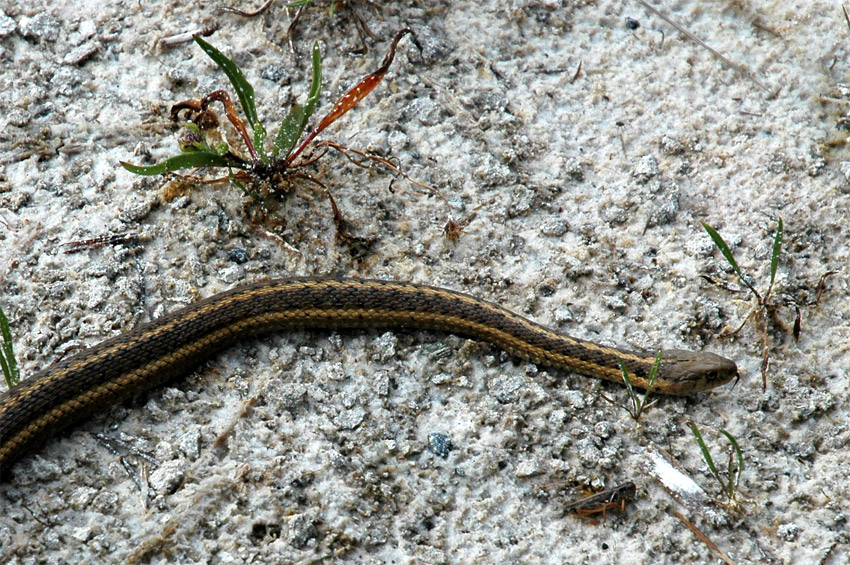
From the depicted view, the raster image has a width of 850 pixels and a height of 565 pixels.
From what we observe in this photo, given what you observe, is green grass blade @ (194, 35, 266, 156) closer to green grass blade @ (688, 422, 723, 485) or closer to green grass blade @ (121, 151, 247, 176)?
green grass blade @ (121, 151, 247, 176)

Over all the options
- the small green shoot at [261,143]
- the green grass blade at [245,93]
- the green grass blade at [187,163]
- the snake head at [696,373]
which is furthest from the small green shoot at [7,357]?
the snake head at [696,373]

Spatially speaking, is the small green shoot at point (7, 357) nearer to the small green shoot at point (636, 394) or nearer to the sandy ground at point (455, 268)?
the sandy ground at point (455, 268)

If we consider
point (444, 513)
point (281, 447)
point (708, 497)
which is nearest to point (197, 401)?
point (281, 447)

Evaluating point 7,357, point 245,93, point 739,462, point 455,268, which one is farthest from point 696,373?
point 7,357

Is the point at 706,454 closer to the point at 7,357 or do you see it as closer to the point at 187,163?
the point at 187,163

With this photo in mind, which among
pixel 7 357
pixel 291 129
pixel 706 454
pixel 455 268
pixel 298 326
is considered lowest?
pixel 706 454

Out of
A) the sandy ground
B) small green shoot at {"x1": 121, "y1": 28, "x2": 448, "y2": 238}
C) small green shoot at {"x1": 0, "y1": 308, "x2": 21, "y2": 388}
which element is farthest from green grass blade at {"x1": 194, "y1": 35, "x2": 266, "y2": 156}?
small green shoot at {"x1": 0, "y1": 308, "x2": 21, "y2": 388}
